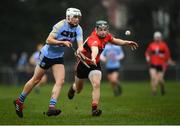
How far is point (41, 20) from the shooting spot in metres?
56.6

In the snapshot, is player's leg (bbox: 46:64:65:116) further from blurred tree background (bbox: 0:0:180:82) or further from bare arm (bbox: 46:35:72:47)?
blurred tree background (bbox: 0:0:180:82)

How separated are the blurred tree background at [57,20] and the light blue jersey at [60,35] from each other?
120 feet

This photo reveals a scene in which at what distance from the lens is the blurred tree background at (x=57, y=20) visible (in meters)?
54.1

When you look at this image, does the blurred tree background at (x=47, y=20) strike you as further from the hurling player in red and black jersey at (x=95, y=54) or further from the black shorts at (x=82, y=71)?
the hurling player in red and black jersey at (x=95, y=54)

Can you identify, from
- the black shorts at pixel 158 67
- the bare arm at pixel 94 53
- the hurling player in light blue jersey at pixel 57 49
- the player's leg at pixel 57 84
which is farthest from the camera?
the black shorts at pixel 158 67

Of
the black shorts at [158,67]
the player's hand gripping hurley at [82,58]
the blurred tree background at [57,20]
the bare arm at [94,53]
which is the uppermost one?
the bare arm at [94,53]

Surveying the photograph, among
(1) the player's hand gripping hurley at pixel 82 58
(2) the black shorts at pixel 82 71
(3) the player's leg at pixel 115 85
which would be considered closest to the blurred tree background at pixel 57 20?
(3) the player's leg at pixel 115 85

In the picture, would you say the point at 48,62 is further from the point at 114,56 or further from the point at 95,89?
the point at 114,56

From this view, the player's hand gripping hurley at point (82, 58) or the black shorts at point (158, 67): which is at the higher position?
the player's hand gripping hurley at point (82, 58)

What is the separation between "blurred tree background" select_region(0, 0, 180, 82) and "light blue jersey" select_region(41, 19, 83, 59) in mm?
36635

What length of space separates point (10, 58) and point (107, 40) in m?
38.4

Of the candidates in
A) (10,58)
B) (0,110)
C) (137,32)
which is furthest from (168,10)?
(0,110)

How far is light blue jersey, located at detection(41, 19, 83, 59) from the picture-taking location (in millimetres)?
16250

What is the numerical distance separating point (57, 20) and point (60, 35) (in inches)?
1545
